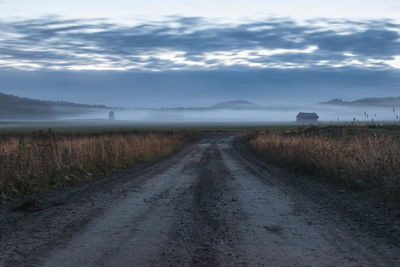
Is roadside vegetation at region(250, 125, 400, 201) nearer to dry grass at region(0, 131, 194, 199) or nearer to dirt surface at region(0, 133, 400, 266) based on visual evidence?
dirt surface at region(0, 133, 400, 266)

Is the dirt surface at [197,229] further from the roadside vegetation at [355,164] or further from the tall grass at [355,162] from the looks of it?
the tall grass at [355,162]

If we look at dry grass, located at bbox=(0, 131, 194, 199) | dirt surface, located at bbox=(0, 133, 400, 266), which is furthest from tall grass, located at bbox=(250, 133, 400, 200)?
dry grass, located at bbox=(0, 131, 194, 199)

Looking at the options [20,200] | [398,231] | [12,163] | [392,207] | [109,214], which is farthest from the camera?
[12,163]

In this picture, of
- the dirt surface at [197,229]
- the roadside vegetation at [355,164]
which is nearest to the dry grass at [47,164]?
the dirt surface at [197,229]

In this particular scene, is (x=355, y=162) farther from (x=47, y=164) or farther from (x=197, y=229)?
(x=47, y=164)

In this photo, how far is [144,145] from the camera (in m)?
24.8

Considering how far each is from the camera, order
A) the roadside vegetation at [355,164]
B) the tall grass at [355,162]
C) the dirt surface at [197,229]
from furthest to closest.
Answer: the tall grass at [355,162]
the roadside vegetation at [355,164]
the dirt surface at [197,229]

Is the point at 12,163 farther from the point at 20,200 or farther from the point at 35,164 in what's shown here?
the point at 20,200

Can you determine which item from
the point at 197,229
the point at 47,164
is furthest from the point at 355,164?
the point at 47,164

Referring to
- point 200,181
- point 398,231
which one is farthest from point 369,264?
point 200,181

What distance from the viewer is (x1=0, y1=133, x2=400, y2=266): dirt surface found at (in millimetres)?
4867

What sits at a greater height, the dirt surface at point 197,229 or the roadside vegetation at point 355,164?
the roadside vegetation at point 355,164

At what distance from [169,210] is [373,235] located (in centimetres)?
398

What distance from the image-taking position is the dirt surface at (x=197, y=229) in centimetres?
487
